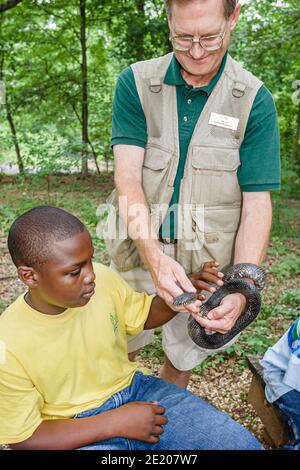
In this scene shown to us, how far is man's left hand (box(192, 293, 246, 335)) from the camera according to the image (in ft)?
5.79

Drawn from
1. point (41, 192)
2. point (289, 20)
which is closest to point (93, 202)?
point (41, 192)

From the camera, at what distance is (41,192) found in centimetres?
914

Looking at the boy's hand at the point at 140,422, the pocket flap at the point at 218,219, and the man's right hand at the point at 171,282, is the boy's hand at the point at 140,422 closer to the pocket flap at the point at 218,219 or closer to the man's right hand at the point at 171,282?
the man's right hand at the point at 171,282

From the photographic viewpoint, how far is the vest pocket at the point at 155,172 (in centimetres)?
201

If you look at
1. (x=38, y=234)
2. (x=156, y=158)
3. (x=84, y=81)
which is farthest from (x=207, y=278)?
(x=84, y=81)

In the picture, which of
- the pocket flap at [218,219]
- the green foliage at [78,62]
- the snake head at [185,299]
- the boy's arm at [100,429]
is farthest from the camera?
the green foliage at [78,62]

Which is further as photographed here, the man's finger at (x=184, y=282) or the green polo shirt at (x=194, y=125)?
the green polo shirt at (x=194, y=125)

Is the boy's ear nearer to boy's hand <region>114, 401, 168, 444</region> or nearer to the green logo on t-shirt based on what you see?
the green logo on t-shirt

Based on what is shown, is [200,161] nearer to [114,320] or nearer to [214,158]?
[214,158]

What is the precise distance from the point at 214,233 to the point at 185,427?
833 millimetres

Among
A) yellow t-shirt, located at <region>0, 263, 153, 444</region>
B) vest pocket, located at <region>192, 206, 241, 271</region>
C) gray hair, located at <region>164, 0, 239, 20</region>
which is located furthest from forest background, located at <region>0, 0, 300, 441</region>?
gray hair, located at <region>164, 0, 239, 20</region>

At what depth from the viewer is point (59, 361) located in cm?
157

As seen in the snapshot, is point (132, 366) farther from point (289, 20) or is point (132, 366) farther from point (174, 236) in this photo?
point (289, 20)

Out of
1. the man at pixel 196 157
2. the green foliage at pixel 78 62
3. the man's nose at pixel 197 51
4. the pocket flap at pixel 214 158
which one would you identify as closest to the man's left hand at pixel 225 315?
the man at pixel 196 157
